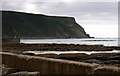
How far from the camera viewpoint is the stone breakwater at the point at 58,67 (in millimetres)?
4956

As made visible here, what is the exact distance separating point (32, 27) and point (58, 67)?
17952cm

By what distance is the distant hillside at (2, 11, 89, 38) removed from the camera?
16962 cm

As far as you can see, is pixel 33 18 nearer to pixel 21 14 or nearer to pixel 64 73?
pixel 21 14

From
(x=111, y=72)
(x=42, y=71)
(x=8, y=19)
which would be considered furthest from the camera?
(x=8, y=19)

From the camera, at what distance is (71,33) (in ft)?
647

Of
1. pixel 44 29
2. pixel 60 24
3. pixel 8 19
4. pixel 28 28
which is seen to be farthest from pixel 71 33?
pixel 8 19

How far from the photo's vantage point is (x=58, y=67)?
6.19m

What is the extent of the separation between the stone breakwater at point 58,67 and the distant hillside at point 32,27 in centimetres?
15750

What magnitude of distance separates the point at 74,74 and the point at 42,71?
61.4 inches

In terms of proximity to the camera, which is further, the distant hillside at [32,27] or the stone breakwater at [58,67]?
the distant hillside at [32,27]

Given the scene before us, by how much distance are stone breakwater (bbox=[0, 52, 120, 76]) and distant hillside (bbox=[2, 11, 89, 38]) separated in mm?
157505

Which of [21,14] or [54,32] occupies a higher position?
[21,14]

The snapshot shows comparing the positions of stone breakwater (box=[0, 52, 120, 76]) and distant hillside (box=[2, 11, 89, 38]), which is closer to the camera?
stone breakwater (box=[0, 52, 120, 76])

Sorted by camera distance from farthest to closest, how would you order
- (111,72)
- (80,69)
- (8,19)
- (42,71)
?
(8,19), (42,71), (80,69), (111,72)
